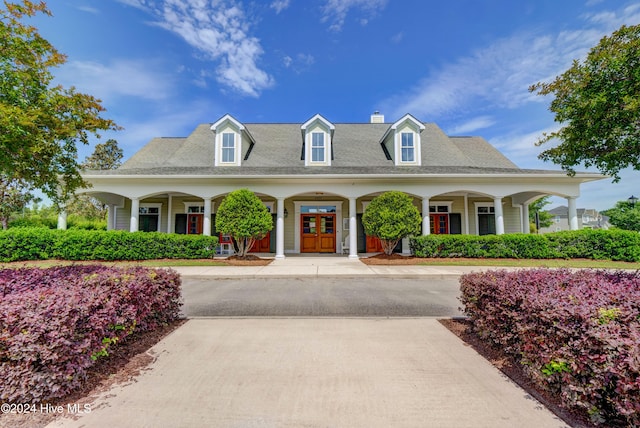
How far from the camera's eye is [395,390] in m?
2.83

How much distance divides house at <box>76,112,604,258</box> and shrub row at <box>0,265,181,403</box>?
959 centimetres

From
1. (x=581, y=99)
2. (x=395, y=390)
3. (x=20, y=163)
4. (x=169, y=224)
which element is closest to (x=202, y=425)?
(x=395, y=390)

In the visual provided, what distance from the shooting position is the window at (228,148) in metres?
15.2

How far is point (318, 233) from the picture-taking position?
16188 millimetres

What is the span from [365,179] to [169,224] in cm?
1084

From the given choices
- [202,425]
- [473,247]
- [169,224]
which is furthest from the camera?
[169,224]

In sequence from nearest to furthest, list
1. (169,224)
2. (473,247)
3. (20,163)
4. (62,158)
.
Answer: (20,163) < (62,158) < (473,247) < (169,224)

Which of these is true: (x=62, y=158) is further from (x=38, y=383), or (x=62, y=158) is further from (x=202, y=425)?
(x=202, y=425)

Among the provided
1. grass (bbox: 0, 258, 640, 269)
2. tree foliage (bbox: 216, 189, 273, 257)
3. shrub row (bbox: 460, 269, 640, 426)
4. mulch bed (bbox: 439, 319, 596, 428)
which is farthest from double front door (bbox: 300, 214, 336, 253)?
shrub row (bbox: 460, 269, 640, 426)

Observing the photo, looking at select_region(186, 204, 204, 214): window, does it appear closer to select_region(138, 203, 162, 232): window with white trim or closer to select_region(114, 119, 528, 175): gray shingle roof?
select_region(138, 203, 162, 232): window with white trim

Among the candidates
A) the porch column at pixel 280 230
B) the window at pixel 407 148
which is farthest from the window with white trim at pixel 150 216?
the window at pixel 407 148

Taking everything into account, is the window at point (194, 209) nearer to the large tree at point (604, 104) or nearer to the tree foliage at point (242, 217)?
the tree foliage at point (242, 217)

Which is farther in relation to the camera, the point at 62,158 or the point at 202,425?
the point at 62,158

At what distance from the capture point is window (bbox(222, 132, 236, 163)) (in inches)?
599
